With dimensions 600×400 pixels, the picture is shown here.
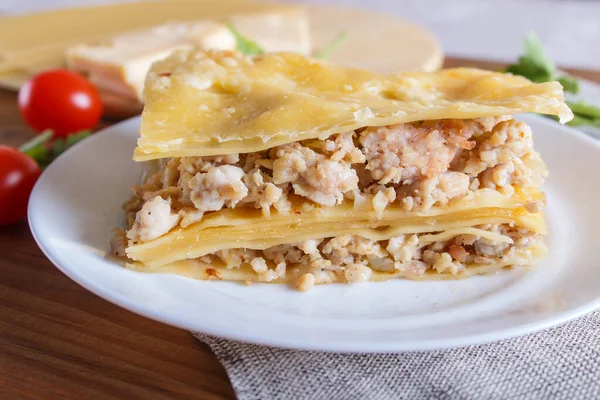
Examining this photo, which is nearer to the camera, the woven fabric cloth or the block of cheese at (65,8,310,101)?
the woven fabric cloth

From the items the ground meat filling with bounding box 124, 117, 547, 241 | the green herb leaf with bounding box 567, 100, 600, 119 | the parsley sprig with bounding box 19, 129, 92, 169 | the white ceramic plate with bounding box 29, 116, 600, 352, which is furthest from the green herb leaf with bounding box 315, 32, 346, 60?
the ground meat filling with bounding box 124, 117, 547, 241

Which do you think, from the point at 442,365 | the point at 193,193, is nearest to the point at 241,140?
the point at 193,193

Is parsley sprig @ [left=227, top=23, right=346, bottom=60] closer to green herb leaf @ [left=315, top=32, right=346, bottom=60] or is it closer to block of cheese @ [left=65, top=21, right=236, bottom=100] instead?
green herb leaf @ [left=315, top=32, right=346, bottom=60]

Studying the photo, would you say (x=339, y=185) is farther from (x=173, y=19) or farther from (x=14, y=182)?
(x=173, y=19)

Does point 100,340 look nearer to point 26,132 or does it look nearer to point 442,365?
point 442,365

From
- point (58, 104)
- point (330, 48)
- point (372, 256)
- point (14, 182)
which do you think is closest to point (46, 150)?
point (58, 104)

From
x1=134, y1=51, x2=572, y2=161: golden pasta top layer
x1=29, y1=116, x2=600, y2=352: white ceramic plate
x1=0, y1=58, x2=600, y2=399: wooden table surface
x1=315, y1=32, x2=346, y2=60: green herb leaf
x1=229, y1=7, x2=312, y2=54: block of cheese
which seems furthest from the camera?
x1=229, y1=7, x2=312, y2=54: block of cheese

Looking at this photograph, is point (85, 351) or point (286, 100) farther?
point (286, 100)

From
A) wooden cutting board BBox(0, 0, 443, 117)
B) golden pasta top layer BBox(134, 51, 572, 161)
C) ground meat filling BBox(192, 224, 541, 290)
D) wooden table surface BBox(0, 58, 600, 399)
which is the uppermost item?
golden pasta top layer BBox(134, 51, 572, 161)
